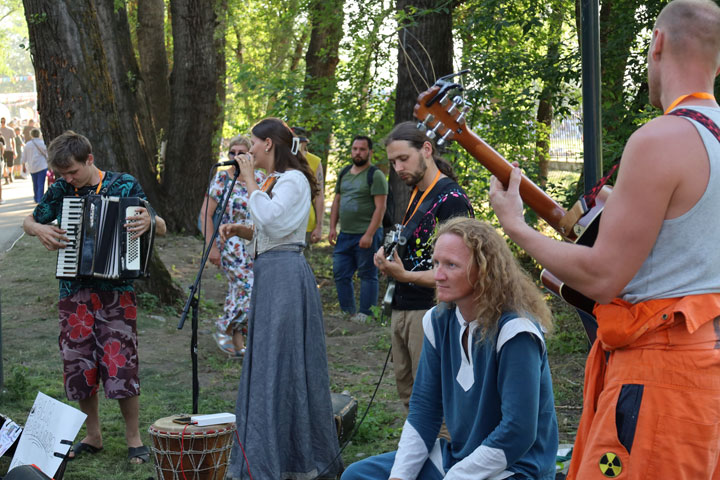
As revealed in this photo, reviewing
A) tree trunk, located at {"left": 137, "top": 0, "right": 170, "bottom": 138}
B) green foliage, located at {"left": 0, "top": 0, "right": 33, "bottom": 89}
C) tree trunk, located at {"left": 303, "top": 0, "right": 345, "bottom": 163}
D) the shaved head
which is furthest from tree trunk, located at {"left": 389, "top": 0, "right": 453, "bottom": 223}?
green foliage, located at {"left": 0, "top": 0, "right": 33, "bottom": 89}

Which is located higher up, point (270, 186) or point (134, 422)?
point (270, 186)

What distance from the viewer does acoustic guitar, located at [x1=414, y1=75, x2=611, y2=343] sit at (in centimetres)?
236

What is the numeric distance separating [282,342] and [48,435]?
54.2 inches

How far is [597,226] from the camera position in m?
2.25

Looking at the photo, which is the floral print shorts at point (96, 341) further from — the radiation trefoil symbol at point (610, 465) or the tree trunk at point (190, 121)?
the tree trunk at point (190, 121)

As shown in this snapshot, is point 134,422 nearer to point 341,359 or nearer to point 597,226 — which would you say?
point 341,359

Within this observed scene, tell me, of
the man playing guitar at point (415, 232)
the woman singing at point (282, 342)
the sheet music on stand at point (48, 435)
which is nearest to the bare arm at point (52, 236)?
the sheet music on stand at point (48, 435)

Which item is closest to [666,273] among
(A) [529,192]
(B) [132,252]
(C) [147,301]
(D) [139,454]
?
(A) [529,192]

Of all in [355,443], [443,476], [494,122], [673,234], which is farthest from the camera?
[494,122]

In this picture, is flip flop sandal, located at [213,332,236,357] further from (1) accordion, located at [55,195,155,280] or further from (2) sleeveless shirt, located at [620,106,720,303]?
(2) sleeveless shirt, located at [620,106,720,303]

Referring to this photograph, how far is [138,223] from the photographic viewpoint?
192 inches

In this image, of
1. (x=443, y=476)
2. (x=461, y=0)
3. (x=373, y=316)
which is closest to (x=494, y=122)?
(x=461, y=0)

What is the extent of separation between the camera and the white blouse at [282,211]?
451 cm

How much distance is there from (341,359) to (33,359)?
296 centimetres
